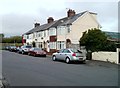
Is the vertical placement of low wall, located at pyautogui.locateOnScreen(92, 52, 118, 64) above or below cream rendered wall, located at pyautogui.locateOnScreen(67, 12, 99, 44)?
below

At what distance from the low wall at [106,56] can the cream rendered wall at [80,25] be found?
13689mm

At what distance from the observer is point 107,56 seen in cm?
2598

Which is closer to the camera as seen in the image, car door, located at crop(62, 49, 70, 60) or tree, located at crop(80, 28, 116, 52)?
car door, located at crop(62, 49, 70, 60)

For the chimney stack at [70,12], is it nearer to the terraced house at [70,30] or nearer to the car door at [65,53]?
the terraced house at [70,30]

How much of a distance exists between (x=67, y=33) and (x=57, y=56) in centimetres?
1626

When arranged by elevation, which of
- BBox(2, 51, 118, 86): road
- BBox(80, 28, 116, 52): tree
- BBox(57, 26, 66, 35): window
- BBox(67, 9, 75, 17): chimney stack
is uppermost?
BBox(67, 9, 75, 17): chimney stack

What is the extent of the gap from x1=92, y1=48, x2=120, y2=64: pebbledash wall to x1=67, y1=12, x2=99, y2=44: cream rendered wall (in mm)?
13689

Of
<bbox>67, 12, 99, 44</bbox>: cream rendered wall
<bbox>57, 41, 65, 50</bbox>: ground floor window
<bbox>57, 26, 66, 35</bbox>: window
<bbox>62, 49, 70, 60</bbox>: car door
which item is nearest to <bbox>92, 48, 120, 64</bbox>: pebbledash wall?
<bbox>62, 49, 70, 60</bbox>: car door

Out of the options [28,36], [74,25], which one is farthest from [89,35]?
[28,36]

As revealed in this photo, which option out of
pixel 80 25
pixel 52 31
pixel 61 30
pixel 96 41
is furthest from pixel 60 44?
pixel 96 41

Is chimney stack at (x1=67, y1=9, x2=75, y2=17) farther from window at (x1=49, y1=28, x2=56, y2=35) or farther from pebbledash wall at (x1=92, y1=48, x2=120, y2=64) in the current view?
pebbledash wall at (x1=92, y1=48, x2=120, y2=64)

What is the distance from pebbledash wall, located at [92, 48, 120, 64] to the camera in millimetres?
24125

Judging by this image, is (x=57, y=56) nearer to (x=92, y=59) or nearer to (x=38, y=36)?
(x=92, y=59)

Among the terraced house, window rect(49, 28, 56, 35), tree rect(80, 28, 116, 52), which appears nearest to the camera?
tree rect(80, 28, 116, 52)
